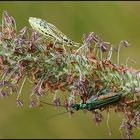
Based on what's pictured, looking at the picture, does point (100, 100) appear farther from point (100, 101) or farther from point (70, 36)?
point (70, 36)

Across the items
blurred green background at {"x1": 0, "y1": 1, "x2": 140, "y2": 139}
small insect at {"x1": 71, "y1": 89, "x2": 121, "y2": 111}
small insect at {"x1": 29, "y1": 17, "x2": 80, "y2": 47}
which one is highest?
blurred green background at {"x1": 0, "y1": 1, "x2": 140, "y2": 139}

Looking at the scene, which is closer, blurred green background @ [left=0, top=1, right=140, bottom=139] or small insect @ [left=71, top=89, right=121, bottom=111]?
small insect @ [left=71, top=89, right=121, bottom=111]

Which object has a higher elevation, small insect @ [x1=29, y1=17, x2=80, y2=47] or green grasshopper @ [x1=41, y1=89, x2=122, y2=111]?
small insect @ [x1=29, y1=17, x2=80, y2=47]

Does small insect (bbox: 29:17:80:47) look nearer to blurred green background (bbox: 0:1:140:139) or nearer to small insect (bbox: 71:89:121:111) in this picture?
small insect (bbox: 71:89:121:111)

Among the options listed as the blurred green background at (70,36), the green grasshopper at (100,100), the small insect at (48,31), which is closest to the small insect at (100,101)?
the green grasshopper at (100,100)

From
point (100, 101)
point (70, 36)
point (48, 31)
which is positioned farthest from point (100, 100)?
point (70, 36)

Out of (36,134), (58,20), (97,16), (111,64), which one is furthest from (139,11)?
(111,64)

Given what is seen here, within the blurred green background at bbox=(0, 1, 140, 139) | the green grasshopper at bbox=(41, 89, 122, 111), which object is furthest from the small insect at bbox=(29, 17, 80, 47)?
the blurred green background at bbox=(0, 1, 140, 139)

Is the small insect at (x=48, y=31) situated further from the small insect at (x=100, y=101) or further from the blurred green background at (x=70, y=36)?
the blurred green background at (x=70, y=36)
